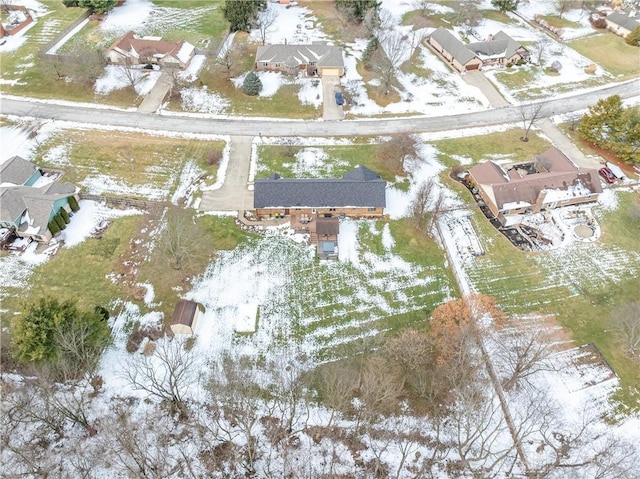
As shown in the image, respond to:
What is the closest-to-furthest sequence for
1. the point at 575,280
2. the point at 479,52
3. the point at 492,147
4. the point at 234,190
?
the point at 575,280, the point at 234,190, the point at 492,147, the point at 479,52

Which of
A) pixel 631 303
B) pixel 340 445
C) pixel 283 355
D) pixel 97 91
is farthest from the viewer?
pixel 97 91

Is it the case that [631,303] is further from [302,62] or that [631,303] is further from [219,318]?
[302,62]

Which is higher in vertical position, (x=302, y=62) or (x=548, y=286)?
(x=302, y=62)

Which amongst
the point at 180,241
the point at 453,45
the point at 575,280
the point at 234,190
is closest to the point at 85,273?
the point at 180,241

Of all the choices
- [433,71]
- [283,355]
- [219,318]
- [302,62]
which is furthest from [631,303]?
[302,62]

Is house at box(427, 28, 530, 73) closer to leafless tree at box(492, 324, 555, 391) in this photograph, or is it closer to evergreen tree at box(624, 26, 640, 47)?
evergreen tree at box(624, 26, 640, 47)

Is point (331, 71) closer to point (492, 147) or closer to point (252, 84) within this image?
point (252, 84)

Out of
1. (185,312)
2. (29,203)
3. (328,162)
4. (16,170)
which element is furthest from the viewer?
(328,162)

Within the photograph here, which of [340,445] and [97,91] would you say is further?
[97,91]
